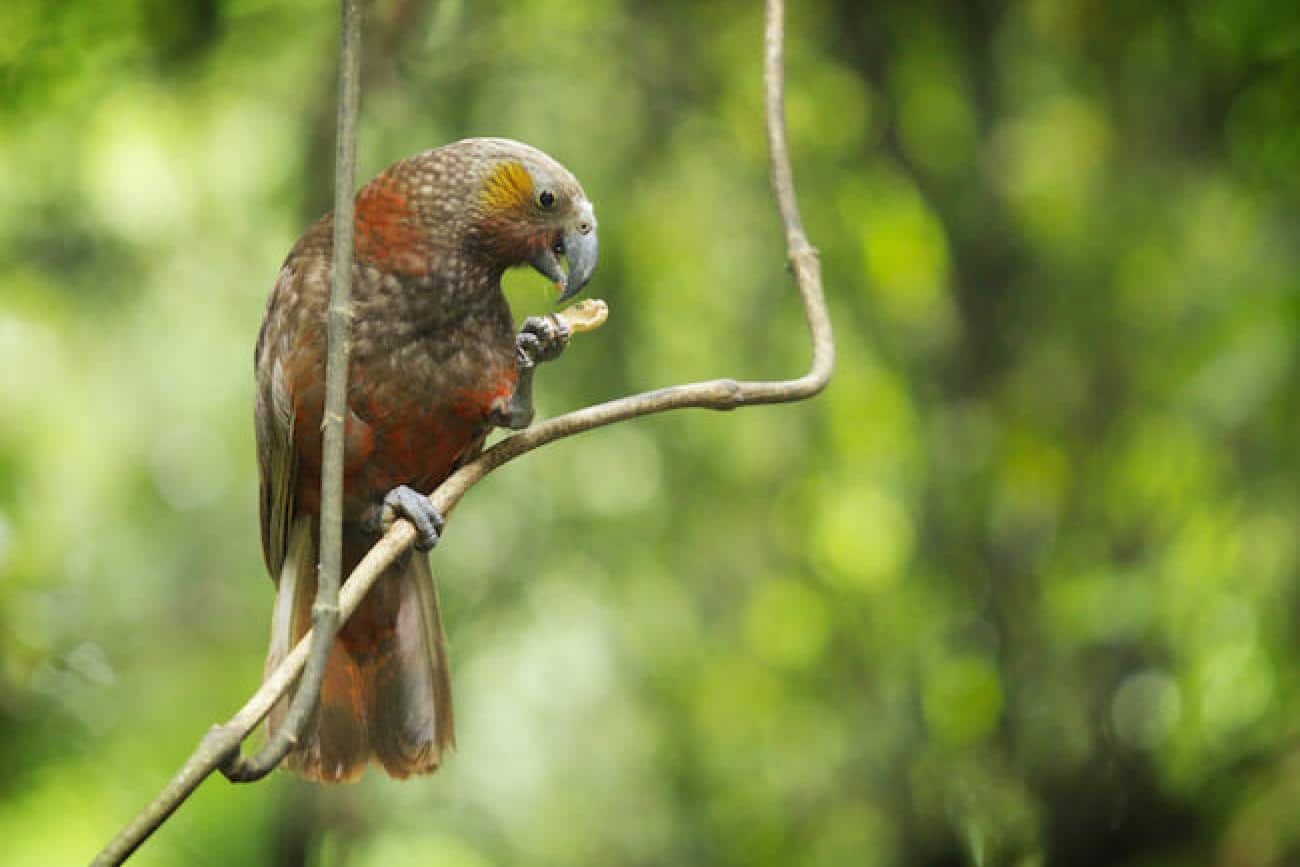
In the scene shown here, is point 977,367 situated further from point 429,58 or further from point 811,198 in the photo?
point 429,58

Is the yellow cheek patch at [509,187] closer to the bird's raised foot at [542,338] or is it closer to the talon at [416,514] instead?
the bird's raised foot at [542,338]

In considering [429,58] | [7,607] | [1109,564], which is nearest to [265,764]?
[7,607]

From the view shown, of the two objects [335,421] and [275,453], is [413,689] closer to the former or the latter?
[275,453]

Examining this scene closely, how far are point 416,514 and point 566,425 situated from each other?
0.45 meters

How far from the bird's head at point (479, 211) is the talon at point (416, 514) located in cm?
37

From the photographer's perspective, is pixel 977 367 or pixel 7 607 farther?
pixel 977 367

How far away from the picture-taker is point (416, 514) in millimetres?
2047

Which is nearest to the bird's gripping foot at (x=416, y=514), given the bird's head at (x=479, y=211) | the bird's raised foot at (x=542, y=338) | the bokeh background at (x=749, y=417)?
the bird's raised foot at (x=542, y=338)

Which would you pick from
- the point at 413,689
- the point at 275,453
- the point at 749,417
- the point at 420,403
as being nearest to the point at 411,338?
the point at 420,403

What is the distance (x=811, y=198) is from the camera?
4.04 meters

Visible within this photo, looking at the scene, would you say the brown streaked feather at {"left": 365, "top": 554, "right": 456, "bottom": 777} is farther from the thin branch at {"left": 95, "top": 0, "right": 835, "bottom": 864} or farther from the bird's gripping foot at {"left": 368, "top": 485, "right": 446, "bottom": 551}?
the thin branch at {"left": 95, "top": 0, "right": 835, "bottom": 864}

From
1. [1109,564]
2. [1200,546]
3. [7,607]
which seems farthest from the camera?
[1109,564]

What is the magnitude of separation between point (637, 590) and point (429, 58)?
1.72 m

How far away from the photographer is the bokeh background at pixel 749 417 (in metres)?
3.57
